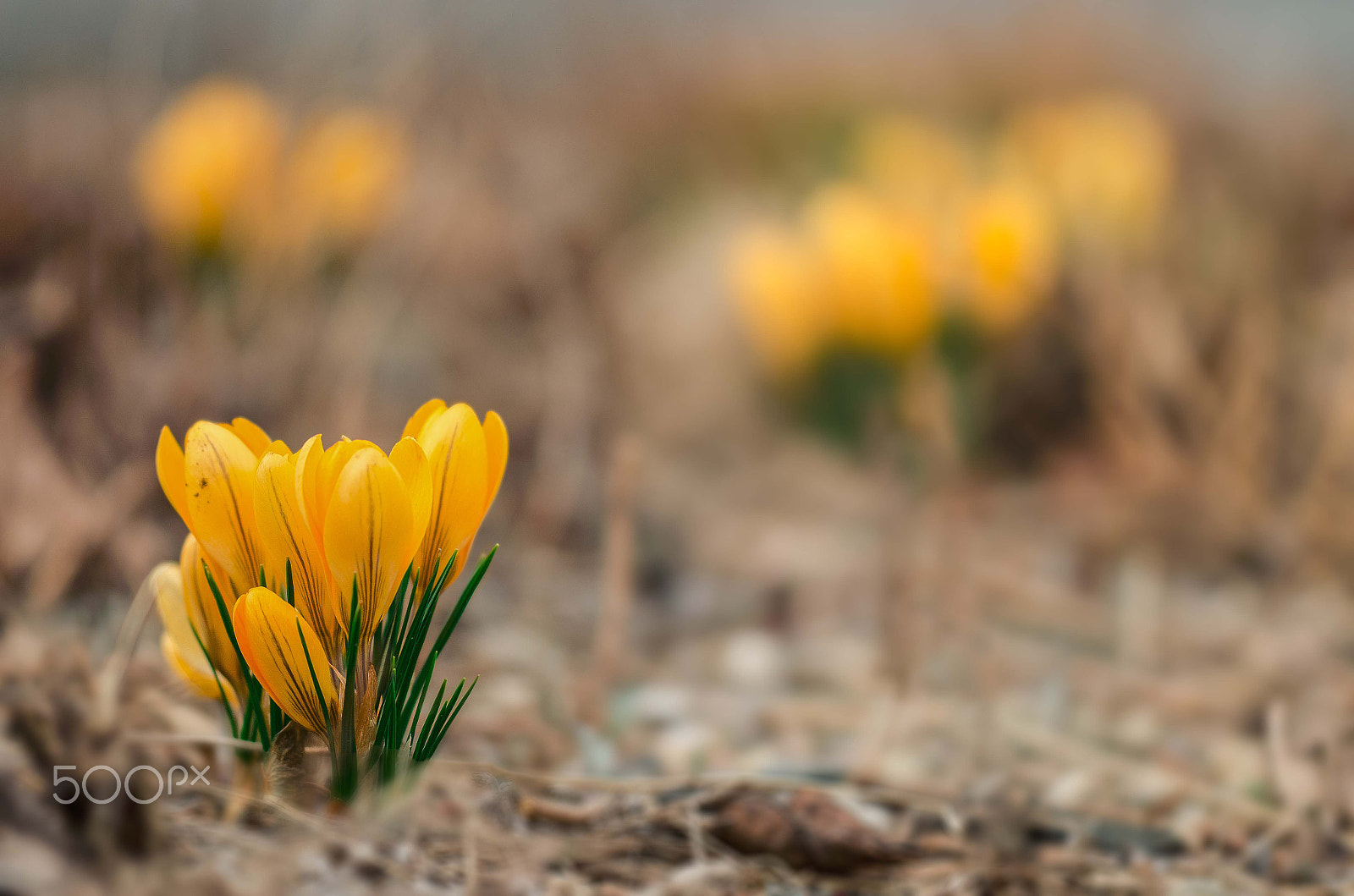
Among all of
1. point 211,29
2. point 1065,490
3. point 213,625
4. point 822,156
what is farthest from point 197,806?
point 822,156

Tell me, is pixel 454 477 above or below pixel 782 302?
below

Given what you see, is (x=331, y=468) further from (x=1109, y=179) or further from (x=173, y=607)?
(x=1109, y=179)

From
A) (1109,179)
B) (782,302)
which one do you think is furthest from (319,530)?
(1109,179)

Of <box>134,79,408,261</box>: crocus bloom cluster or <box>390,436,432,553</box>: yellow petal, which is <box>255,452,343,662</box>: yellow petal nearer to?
<box>390,436,432,553</box>: yellow petal

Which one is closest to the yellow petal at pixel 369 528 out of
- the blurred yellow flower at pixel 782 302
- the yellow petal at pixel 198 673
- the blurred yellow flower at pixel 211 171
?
the yellow petal at pixel 198 673

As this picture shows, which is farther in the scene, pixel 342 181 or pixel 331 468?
pixel 342 181

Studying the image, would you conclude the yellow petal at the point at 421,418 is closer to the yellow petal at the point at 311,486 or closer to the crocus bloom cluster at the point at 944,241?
the yellow petal at the point at 311,486
